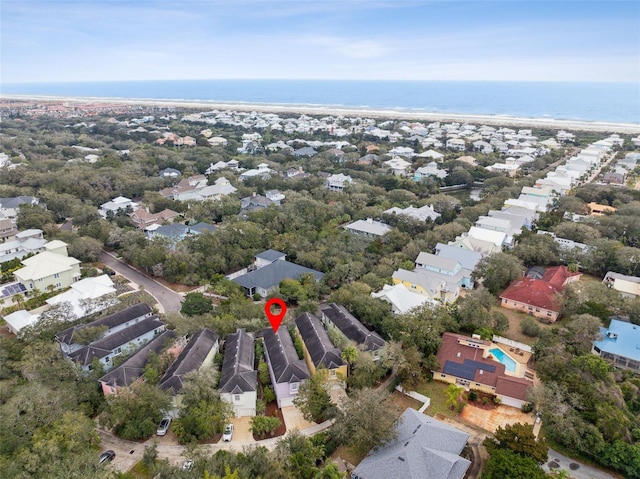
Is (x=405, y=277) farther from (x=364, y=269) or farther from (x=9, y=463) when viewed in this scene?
(x=9, y=463)

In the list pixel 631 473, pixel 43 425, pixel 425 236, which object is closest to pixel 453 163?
pixel 425 236

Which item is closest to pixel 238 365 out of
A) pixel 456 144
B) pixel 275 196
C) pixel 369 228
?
pixel 369 228

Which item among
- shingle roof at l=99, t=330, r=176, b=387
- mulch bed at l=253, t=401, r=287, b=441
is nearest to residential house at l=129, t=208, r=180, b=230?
shingle roof at l=99, t=330, r=176, b=387

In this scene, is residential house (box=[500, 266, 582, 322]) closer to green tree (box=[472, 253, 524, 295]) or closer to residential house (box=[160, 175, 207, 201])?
green tree (box=[472, 253, 524, 295])

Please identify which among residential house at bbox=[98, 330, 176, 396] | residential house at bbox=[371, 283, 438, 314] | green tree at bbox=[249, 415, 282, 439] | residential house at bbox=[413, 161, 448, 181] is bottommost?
green tree at bbox=[249, 415, 282, 439]

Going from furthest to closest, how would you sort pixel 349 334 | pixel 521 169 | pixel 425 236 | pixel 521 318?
pixel 521 169, pixel 425 236, pixel 521 318, pixel 349 334

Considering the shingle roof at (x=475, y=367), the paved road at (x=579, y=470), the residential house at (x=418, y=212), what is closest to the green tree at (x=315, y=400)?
the shingle roof at (x=475, y=367)

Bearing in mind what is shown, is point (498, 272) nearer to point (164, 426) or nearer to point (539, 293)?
point (539, 293)
